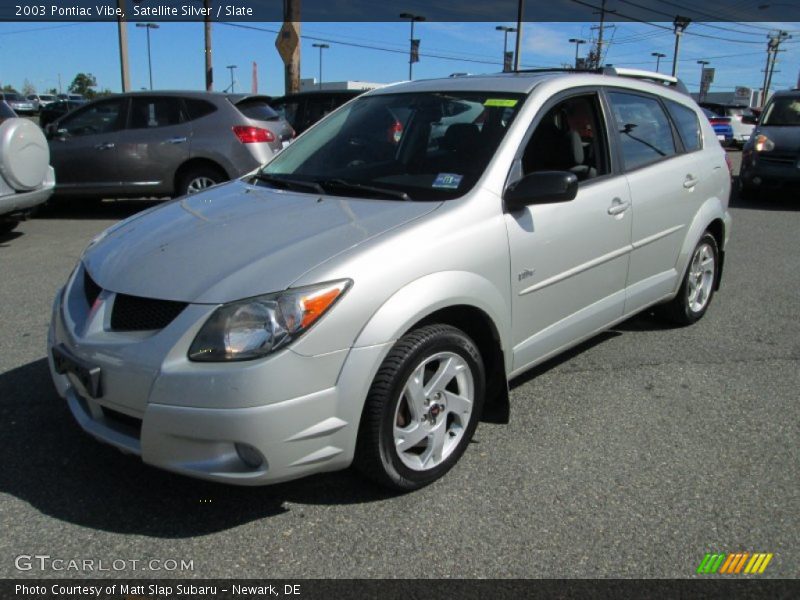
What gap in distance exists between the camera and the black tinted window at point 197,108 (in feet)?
30.5

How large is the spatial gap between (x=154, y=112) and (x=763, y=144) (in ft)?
30.0

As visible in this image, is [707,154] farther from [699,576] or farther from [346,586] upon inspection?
[346,586]

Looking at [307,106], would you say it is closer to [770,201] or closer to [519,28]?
[770,201]

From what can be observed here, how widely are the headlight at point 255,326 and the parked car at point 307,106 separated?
9.97 meters

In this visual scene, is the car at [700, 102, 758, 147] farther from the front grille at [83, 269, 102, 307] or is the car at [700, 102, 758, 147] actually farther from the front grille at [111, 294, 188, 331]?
the front grille at [111, 294, 188, 331]

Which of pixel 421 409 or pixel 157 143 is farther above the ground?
pixel 157 143

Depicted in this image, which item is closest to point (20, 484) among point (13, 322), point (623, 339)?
point (13, 322)

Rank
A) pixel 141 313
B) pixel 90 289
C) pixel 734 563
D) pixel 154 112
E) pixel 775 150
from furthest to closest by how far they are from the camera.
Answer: pixel 775 150 → pixel 154 112 → pixel 90 289 → pixel 141 313 → pixel 734 563

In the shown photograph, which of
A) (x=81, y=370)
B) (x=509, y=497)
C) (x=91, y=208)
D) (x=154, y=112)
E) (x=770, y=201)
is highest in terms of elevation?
(x=154, y=112)

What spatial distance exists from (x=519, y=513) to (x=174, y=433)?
137 cm

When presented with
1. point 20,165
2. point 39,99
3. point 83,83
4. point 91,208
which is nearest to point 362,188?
point 20,165

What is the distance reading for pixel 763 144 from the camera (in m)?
11.2

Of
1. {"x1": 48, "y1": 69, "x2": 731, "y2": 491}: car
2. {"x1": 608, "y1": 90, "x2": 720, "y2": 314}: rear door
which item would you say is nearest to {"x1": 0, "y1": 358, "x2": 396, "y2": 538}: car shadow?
{"x1": 48, "y1": 69, "x2": 731, "y2": 491}: car

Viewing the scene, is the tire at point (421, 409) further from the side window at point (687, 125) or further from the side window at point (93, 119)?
the side window at point (93, 119)
